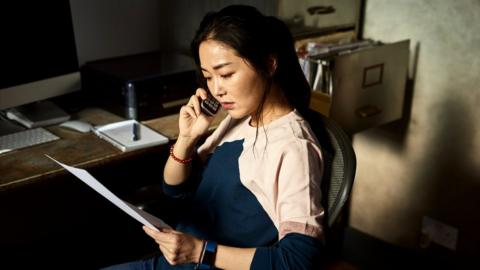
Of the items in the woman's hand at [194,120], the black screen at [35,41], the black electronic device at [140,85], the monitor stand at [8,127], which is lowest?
the monitor stand at [8,127]

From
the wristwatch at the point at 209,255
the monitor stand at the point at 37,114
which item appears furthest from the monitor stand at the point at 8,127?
the wristwatch at the point at 209,255

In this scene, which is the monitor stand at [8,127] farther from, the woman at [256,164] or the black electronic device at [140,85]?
the woman at [256,164]

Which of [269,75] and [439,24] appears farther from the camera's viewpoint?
[439,24]

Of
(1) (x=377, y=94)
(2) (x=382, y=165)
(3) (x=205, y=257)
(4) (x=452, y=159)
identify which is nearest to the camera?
(3) (x=205, y=257)

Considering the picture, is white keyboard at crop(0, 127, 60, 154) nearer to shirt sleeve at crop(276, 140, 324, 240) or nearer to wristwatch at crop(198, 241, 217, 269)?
wristwatch at crop(198, 241, 217, 269)

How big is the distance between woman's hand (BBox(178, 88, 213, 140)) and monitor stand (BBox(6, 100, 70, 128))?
58 cm

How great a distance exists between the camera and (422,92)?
2.31 m

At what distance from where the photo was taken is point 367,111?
210 centimetres

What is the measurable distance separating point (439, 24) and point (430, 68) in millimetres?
A: 173

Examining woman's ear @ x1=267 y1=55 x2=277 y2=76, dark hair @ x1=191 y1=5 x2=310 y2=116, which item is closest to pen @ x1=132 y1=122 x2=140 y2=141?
dark hair @ x1=191 y1=5 x2=310 y2=116

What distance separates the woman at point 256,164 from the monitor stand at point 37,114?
27.7 inches

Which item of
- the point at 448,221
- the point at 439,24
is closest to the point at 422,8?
the point at 439,24

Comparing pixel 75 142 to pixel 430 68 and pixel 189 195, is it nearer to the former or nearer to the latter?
pixel 189 195

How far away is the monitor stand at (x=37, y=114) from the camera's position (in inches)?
74.0
